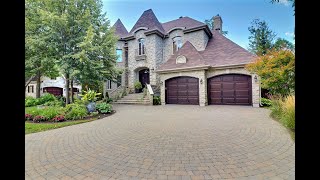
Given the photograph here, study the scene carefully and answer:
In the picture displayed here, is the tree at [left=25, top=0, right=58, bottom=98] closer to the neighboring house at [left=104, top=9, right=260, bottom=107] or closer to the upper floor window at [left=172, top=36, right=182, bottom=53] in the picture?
the neighboring house at [left=104, top=9, right=260, bottom=107]

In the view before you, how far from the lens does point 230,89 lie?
13.1 meters

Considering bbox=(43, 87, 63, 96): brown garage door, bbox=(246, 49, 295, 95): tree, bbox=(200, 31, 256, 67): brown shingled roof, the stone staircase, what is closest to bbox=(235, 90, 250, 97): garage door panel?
bbox=(200, 31, 256, 67): brown shingled roof

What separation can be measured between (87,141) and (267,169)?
4.57m

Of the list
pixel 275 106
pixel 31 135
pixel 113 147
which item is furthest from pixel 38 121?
pixel 275 106

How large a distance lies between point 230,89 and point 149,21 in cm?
1302

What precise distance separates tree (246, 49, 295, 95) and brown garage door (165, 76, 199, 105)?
539 centimetres

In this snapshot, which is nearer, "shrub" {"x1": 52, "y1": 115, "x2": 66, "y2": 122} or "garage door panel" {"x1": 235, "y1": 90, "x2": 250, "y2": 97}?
Answer: "shrub" {"x1": 52, "y1": 115, "x2": 66, "y2": 122}

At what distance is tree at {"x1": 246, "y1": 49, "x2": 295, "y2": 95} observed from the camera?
8250 millimetres

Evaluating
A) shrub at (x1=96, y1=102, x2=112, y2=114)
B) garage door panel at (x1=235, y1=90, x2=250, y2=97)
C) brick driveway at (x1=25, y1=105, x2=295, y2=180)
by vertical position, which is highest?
garage door panel at (x1=235, y1=90, x2=250, y2=97)

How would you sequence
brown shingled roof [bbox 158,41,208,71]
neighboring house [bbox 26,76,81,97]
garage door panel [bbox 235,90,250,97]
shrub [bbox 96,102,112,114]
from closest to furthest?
1. shrub [bbox 96,102,112,114]
2. garage door panel [bbox 235,90,250,97]
3. brown shingled roof [bbox 158,41,208,71]
4. neighboring house [bbox 26,76,81,97]

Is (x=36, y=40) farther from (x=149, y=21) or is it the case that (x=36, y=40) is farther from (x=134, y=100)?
(x=149, y=21)

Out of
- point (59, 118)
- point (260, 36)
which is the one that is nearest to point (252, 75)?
point (59, 118)

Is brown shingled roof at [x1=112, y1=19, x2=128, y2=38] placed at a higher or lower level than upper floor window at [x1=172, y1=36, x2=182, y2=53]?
higher
